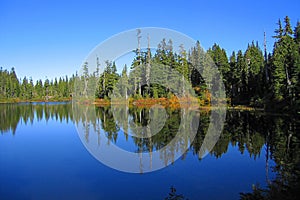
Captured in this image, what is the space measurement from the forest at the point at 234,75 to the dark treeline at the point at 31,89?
54877 mm

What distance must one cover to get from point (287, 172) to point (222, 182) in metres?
2.20

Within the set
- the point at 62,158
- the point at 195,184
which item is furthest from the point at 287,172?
the point at 62,158

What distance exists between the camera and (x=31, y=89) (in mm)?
107438

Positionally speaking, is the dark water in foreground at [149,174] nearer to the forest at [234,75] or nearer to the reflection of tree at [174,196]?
the reflection of tree at [174,196]

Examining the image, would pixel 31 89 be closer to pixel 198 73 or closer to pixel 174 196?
pixel 198 73

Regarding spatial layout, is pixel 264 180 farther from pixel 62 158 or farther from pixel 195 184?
pixel 62 158

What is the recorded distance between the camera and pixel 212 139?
1435 centimetres

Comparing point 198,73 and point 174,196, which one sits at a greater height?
point 198,73

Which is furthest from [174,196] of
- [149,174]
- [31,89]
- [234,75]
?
[31,89]

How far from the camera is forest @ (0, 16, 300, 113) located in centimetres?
2844

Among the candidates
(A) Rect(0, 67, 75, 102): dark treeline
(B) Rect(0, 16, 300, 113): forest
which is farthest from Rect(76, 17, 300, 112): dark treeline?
(A) Rect(0, 67, 75, 102): dark treeline

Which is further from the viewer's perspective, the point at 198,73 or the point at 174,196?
the point at 198,73

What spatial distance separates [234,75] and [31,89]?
8729 centimetres

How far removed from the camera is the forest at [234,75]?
2844cm
